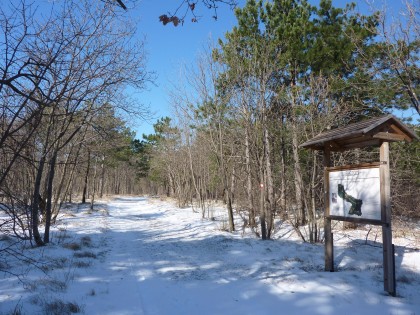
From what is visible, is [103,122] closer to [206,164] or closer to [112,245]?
[112,245]

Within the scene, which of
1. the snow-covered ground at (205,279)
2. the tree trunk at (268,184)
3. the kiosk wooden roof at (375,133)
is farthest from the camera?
the tree trunk at (268,184)

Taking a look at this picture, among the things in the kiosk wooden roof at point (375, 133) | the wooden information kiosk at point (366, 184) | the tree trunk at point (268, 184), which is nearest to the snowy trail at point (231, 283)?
the wooden information kiosk at point (366, 184)

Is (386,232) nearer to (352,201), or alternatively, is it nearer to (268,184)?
(352,201)

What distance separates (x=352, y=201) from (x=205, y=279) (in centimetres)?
318

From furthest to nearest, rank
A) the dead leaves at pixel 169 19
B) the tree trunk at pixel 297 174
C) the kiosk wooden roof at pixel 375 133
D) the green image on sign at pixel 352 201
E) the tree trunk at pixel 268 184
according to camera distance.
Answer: the tree trunk at pixel 297 174 < the tree trunk at pixel 268 184 < the green image on sign at pixel 352 201 < the kiosk wooden roof at pixel 375 133 < the dead leaves at pixel 169 19

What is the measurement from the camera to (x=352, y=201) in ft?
21.6

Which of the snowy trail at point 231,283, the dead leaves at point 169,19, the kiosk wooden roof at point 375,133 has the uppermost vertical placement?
the dead leaves at point 169,19

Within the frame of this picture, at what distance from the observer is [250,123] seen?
11594 mm

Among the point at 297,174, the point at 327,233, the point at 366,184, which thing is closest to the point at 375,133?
the point at 366,184

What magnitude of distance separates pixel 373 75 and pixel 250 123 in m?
4.35

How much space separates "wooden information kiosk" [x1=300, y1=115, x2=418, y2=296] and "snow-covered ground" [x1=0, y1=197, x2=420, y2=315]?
758 millimetres

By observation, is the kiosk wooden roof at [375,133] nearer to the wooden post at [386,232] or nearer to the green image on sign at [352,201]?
the wooden post at [386,232]

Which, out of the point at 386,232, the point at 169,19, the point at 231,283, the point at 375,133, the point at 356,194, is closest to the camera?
the point at 169,19

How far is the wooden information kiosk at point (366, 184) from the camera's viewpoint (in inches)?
229
